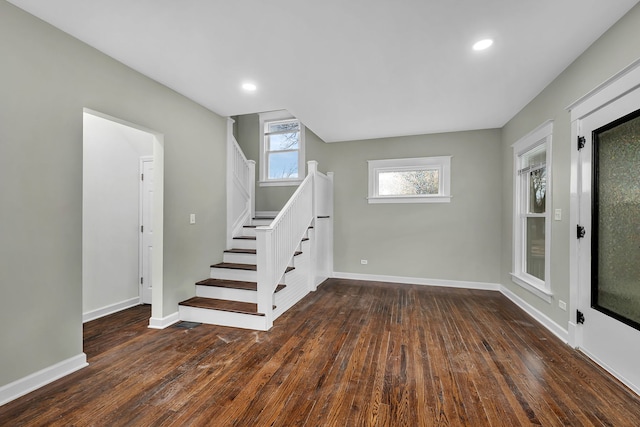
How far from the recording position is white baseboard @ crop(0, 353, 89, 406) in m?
1.84

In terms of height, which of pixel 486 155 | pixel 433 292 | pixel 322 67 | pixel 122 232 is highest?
pixel 322 67

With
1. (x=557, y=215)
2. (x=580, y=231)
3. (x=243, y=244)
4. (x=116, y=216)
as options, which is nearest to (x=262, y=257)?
(x=243, y=244)

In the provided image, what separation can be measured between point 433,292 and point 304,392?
3.17 m

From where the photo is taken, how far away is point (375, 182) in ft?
17.1

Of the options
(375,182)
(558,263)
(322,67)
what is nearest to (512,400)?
(558,263)

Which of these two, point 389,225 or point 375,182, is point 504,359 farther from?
point 375,182

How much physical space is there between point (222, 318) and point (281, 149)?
3.64 m

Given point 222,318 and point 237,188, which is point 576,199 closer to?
point 222,318

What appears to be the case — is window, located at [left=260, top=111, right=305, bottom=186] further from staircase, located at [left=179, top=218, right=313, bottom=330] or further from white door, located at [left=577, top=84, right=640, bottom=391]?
white door, located at [left=577, top=84, right=640, bottom=391]

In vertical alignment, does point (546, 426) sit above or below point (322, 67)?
below

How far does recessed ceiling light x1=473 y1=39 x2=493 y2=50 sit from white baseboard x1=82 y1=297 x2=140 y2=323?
16.0ft

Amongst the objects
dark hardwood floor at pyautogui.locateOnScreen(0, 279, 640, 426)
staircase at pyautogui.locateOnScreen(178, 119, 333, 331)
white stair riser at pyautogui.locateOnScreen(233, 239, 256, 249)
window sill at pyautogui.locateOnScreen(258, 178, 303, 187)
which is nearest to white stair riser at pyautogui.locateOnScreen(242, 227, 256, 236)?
staircase at pyautogui.locateOnScreen(178, 119, 333, 331)

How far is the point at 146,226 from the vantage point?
12.6ft

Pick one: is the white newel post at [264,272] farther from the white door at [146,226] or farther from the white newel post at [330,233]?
the white newel post at [330,233]
